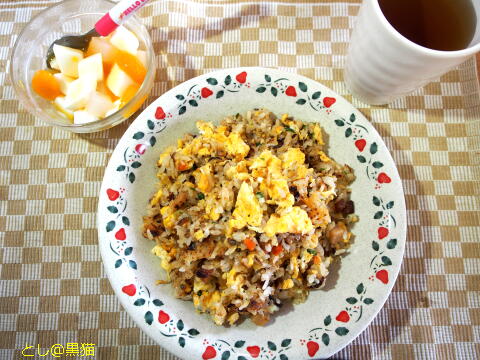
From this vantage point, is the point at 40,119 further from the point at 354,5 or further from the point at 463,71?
the point at 463,71

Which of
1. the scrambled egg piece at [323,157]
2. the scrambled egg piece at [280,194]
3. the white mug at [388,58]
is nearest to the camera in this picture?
the white mug at [388,58]

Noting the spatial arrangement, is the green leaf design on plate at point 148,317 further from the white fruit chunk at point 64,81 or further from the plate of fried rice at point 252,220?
the white fruit chunk at point 64,81

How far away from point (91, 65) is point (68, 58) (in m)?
0.14

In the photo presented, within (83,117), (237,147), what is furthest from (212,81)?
(83,117)

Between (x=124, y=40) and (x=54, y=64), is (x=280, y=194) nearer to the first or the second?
(x=124, y=40)

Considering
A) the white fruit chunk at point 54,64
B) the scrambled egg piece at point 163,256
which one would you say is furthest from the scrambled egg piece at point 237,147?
the white fruit chunk at point 54,64

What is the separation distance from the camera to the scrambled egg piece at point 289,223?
5.27 feet

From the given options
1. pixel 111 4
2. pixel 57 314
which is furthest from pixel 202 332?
pixel 111 4

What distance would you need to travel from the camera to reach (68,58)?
6.90ft

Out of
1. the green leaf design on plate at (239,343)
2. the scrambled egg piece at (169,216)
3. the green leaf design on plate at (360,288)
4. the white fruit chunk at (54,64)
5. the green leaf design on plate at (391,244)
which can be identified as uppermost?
the white fruit chunk at (54,64)

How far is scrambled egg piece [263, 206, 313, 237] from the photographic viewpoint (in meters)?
1.61

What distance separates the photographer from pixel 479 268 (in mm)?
2105

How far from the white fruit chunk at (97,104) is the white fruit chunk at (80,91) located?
21 millimetres

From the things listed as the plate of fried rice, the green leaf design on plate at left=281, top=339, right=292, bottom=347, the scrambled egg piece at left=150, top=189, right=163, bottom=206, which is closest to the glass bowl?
the plate of fried rice
